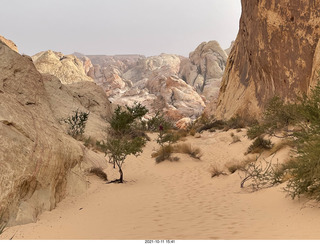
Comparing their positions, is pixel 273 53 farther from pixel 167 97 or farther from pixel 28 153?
pixel 167 97

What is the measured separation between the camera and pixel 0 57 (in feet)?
29.7

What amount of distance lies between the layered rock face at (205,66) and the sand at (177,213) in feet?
210

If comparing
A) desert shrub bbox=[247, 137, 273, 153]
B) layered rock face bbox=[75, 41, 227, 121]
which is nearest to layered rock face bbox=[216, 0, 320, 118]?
desert shrub bbox=[247, 137, 273, 153]

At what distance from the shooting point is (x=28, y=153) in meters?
5.54

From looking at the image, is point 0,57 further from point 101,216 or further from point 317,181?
point 317,181

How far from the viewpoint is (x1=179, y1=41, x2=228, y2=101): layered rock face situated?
246ft

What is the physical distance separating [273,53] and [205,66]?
57.9 m

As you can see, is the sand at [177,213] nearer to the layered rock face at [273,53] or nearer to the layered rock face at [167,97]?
the layered rock face at [273,53]

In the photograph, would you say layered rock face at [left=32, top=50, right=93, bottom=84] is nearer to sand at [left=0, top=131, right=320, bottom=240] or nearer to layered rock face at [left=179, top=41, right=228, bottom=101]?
layered rock face at [left=179, top=41, right=228, bottom=101]

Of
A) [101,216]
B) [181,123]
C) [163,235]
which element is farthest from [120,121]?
[181,123]

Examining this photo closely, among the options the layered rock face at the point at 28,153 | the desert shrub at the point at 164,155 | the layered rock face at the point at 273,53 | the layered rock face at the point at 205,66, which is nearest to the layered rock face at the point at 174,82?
the layered rock face at the point at 205,66

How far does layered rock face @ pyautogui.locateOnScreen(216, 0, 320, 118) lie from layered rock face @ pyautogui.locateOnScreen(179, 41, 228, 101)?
43.7 meters

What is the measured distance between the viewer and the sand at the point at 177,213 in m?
4.21

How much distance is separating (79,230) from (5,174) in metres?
1.63
